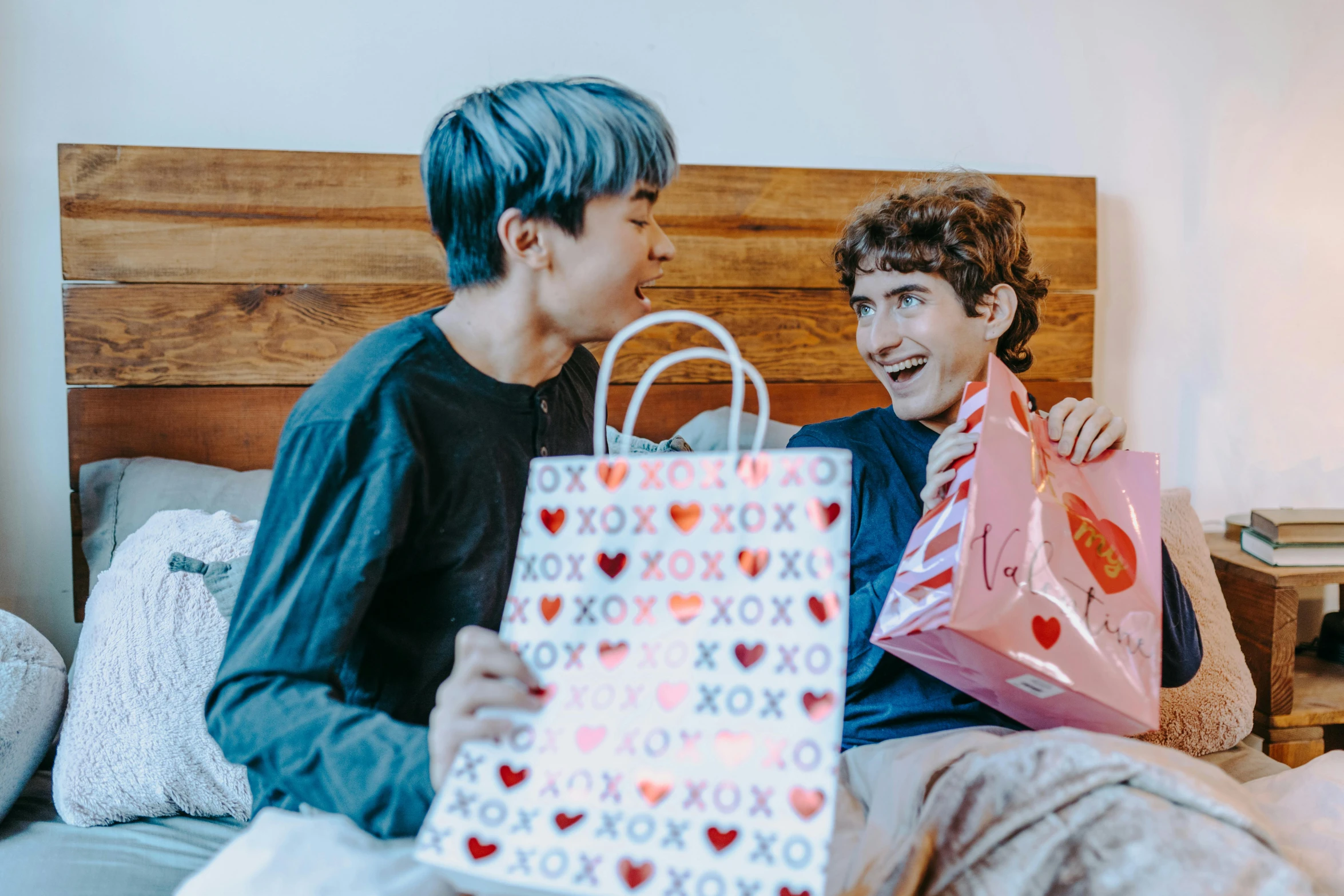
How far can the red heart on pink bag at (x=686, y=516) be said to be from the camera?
604 millimetres

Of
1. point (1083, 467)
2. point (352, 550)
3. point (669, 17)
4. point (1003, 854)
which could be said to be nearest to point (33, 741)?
point (352, 550)

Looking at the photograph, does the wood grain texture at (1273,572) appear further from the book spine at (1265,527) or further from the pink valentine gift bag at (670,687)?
the pink valentine gift bag at (670,687)

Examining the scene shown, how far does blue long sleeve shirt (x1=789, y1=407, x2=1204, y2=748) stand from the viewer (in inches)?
42.8

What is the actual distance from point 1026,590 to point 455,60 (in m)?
1.38

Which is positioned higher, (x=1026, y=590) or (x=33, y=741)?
(x=1026, y=590)

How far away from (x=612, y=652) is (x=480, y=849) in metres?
0.15

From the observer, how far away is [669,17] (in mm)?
1728

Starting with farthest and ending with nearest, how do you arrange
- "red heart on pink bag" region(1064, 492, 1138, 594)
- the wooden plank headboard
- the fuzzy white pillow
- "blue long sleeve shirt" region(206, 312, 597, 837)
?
the wooden plank headboard, the fuzzy white pillow, "red heart on pink bag" region(1064, 492, 1138, 594), "blue long sleeve shirt" region(206, 312, 597, 837)

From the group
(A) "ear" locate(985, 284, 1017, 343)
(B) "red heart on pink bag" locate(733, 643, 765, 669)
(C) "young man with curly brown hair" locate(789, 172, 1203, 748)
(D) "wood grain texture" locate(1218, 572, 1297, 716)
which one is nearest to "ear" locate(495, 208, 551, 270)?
(B) "red heart on pink bag" locate(733, 643, 765, 669)

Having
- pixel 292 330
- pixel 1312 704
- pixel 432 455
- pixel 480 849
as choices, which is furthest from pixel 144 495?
pixel 1312 704

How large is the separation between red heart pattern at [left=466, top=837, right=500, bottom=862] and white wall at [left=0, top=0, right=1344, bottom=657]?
4.63 ft

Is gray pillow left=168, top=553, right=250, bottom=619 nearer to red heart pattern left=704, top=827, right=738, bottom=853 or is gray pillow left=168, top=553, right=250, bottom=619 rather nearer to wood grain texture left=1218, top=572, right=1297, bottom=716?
red heart pattern left=704, top=827, right=738, bottom=853

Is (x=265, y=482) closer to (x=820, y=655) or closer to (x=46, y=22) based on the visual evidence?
(x=46, y=22)

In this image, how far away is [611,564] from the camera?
0.62 metres
